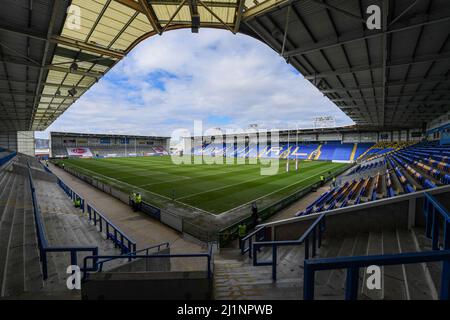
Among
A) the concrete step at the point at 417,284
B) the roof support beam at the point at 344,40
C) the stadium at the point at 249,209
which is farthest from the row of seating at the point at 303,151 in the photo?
the concrete step at the point at 417,284

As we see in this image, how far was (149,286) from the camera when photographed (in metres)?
3.84

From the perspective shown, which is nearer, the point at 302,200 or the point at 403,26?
the point at 403,26

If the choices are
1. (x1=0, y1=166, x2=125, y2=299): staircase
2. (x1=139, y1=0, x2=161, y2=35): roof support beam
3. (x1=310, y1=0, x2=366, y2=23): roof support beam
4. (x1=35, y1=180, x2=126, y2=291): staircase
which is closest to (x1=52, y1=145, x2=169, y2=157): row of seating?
(x1=35, y1=180, x2=126, y2=291): staircase

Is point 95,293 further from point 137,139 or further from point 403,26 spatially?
point 137,139

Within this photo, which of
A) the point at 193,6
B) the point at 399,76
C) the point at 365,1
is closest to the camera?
the point at 365,1

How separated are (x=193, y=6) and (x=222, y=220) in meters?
10.7

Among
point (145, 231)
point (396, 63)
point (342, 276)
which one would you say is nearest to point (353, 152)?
point (396, 63)

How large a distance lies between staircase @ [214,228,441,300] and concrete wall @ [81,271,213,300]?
15.5 inches

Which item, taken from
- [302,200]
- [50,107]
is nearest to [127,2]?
[302,200]

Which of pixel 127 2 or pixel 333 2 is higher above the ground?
pixel 127 2

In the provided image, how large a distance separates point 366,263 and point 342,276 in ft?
7.20

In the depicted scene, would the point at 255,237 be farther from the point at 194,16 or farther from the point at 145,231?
the point at 194,16
